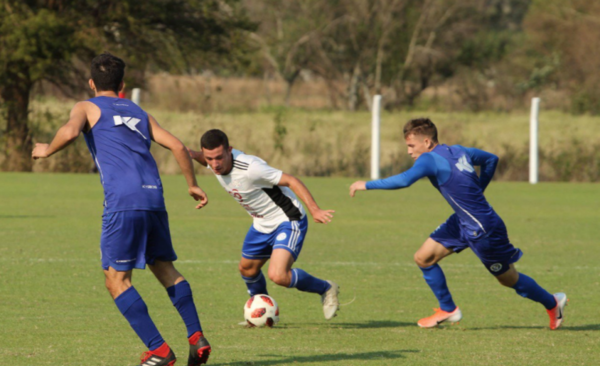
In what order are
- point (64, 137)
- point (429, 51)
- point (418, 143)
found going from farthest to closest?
point (429, 51) → point (418, 143) → point (64, 137)

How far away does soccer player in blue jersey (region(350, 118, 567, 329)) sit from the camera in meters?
6.67

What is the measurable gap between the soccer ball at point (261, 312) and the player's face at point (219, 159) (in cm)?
106

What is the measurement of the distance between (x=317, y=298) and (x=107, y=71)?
3990mm

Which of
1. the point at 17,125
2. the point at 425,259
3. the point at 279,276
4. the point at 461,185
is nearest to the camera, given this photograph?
the point at 461,185

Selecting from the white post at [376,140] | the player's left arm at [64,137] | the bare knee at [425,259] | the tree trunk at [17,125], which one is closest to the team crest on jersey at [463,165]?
the bare knee at [425,259]

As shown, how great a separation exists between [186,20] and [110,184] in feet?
66.0

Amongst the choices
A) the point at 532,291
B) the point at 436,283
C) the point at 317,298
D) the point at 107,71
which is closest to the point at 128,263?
the point at 107,71

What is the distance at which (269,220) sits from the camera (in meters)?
7.23

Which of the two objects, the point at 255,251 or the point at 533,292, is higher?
the point at 255,251

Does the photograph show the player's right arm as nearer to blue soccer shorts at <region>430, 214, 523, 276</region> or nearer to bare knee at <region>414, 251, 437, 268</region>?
blue soccer shorts at <region>430, 214, 523, 276</region>

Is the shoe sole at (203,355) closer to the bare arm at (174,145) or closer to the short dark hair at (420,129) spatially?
the bare arm at (174,145)

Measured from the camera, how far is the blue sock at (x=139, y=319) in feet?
16.6

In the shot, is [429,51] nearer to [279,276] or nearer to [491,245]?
[491,245]

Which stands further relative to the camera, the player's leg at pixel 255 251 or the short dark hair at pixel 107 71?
the player's leg at pixel 255 251
